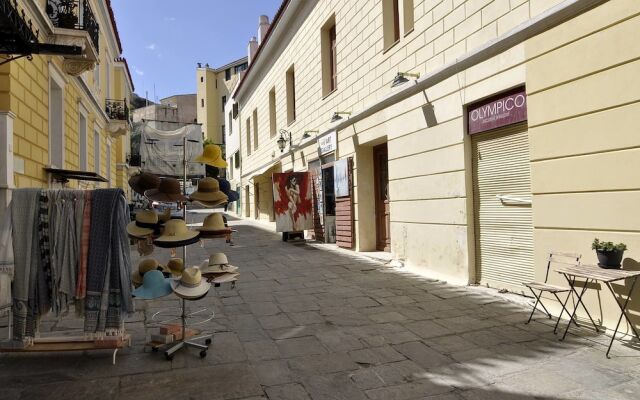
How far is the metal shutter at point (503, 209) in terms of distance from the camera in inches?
214

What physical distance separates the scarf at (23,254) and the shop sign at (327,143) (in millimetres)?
7931

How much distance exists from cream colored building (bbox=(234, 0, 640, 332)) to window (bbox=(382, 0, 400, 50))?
35mm

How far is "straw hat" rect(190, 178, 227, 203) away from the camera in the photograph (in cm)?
405

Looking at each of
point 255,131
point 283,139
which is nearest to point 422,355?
point 283,139

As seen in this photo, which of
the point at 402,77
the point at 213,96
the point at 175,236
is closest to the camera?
the point at 175,236

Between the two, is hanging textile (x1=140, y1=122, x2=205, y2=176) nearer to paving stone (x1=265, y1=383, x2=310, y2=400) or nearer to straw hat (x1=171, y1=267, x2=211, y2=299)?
straw hat (x1=171, y1=267, x2=211, y2=299)

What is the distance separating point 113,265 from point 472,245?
4.59 m

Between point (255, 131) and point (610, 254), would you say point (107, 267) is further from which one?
point (255, 131)

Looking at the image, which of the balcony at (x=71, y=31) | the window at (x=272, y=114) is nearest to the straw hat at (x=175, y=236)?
the balcony at (x=71, y=31)

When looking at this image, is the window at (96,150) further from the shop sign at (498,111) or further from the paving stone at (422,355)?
the paving stone at (422,355)

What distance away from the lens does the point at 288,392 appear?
3.04m

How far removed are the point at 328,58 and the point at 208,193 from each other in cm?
859

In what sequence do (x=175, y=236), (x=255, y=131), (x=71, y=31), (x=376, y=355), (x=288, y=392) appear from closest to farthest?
(x=288, y=392) → (x=376, y=355) → (x=175, y=236) → (x=71, y=31) → (x=255, y=131)

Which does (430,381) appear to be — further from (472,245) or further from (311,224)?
(311,224)
